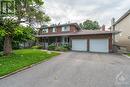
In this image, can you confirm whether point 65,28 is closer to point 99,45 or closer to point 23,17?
point 99,45

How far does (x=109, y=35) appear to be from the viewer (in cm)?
2102

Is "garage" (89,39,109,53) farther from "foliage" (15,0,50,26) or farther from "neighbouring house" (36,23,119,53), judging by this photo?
"foliage" (15,0,50,26)

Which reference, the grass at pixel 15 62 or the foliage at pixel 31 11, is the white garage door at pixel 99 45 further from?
the grass at pixel 15 62

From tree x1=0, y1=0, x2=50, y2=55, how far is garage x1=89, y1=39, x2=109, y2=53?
30.6 feet

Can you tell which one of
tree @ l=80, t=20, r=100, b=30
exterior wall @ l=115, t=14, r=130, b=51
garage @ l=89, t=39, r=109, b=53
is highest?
tree @ l=80, t=20, r=100, b=30

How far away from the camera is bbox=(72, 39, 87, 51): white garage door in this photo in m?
23.2

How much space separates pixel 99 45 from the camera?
2161 centimetres

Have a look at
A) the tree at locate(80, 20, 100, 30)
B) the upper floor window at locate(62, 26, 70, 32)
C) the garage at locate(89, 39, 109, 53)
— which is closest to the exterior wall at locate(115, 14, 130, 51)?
the garage at locate(89, 39, 109, 53)

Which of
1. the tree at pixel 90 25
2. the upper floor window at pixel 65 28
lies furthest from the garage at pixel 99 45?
the tree at pixel 90 25

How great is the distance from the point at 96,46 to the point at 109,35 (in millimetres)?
2780

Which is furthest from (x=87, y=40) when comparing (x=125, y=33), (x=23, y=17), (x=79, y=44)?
(x=23, y=17)

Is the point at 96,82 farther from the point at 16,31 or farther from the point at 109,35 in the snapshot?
the point at 109,35

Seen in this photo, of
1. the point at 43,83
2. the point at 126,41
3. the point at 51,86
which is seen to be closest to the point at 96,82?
the point at 51,86

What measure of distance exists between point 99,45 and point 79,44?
12.4 ft
